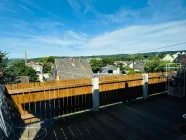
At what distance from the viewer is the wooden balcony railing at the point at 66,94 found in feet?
14.1

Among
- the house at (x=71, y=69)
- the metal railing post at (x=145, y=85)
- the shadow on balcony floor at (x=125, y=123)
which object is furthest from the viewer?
the house at (x=71, y=69)

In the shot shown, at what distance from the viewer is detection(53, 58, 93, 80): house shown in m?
15.1

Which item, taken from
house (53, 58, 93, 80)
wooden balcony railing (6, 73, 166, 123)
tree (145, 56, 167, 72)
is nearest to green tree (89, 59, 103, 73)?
tree (145, 56, 167, 72)

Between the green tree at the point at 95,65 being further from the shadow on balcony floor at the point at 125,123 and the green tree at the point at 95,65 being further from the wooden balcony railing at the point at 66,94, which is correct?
the shadow on balcony floor at the point at 125,123

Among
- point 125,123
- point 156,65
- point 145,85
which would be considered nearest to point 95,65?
point 156,65

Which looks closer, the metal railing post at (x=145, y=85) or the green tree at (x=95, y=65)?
the metal railing post at (x=145, y=85)

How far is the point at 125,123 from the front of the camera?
4219 mm

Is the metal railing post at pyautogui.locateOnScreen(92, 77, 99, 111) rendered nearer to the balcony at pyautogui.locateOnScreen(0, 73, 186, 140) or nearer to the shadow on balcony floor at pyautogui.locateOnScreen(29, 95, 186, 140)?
the balcony at pyautogui.locateOnScreen(0, 73, 186, 140)

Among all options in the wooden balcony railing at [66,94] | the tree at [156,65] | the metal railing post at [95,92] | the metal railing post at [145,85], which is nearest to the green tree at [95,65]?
the tree at [156,65]

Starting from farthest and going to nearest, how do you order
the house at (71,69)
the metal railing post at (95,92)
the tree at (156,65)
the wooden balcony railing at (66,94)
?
the tree at (156,65)
the house at (71,69)
the metal railing post at (95,92)
the wooden balcony railing at (66,94)

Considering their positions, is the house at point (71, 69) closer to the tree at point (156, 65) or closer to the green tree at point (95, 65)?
the tree at point (156, 65)

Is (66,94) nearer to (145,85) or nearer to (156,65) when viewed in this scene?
(145,85)

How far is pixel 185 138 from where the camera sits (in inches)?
127

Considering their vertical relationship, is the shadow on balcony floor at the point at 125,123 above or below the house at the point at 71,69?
below
